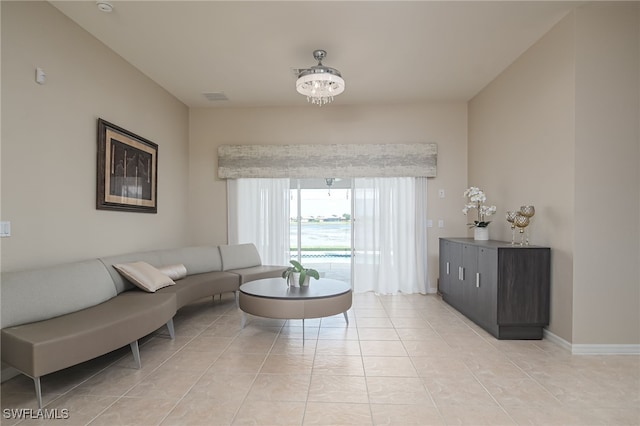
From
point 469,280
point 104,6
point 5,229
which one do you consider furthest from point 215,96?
point 469,280

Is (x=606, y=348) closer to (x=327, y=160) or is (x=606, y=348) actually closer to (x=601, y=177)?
(x=601, y=177)

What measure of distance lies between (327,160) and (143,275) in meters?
3.10

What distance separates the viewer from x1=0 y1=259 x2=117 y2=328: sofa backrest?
2336 millimetres

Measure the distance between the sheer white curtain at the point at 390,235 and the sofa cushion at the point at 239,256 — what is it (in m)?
1.59

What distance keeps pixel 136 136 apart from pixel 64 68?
1.12 m

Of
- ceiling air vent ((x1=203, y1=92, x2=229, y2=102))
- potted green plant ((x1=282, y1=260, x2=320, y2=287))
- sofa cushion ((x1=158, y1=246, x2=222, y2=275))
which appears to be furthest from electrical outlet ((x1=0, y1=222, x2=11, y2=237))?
ceiling air vent ((x1=203, y1=92, x2=229, y2=102))

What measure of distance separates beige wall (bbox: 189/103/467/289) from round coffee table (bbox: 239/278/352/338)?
2.33m

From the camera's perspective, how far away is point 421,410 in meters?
2.16

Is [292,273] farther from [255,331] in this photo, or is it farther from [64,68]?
[64,68]

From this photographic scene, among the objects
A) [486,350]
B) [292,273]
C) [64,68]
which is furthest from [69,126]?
[486,350]

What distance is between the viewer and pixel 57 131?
9.93ft

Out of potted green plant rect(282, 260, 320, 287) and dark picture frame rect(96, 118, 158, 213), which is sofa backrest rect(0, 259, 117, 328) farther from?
potted green plant rect(282, 260, 320, 287)

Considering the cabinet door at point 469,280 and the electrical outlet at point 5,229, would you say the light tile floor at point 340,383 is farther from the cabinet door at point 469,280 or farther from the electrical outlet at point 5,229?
the electrical outlet at point 5,229

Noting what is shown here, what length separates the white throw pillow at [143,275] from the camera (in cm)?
342
